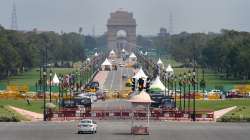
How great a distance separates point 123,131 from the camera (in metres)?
56.3

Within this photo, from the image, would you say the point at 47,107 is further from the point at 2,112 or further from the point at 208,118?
the point at 208,118

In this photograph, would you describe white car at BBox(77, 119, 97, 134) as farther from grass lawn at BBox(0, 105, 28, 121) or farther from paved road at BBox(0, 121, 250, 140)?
grass lawn at BBox(0, 105, 28, 121)

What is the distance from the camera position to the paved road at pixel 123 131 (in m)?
50.6

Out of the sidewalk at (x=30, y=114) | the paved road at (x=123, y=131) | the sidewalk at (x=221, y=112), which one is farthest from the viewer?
the sidewalk at (x=221, y=112)

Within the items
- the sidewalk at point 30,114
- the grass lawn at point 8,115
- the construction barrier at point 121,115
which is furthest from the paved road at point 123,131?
the sidewalk at point 30,114

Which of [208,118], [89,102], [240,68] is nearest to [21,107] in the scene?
[89,102]

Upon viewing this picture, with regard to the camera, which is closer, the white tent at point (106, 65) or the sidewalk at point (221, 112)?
the sidewalk at point (221, 112)

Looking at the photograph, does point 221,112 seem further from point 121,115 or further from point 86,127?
point 86,127

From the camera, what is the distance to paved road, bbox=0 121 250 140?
50.6 meters

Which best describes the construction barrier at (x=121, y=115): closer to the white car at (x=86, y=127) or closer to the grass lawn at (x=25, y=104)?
the grass lawn at (x=25, y=104)

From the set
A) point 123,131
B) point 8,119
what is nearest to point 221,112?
point 8,119

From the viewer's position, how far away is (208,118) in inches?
2795

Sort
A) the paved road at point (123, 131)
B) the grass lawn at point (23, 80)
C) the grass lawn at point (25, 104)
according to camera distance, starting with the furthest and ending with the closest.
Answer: the grass lawn at point (23, 80) < the grass lawn at point (25, 104) < the paved road at point (123, 131)

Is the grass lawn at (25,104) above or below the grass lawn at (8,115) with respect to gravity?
above
